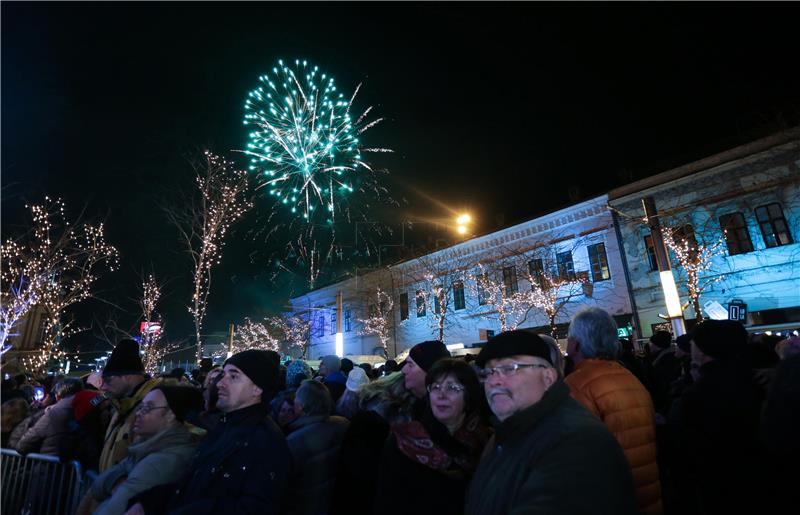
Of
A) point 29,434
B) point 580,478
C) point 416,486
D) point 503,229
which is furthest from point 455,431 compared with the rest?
point 503,229

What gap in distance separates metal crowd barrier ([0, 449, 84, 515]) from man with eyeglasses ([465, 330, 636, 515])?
4898mm

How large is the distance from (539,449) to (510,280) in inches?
867

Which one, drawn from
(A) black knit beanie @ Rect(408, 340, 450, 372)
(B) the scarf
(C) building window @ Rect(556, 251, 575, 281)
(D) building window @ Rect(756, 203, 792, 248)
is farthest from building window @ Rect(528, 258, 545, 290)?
(B) the scarf

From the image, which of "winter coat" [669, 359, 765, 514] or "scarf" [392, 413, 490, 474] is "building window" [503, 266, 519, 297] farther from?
"scarf" [392, 413, 490, 474]

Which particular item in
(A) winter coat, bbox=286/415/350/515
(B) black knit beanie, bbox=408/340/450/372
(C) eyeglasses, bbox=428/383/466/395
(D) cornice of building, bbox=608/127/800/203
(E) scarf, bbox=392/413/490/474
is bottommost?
(A) winter coat, bbox=286/415/350/515

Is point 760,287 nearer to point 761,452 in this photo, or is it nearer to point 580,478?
point 761,452

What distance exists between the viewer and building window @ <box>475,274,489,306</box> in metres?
23.2

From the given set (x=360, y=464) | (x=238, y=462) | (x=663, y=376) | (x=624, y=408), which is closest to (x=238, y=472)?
(x=238, y=462)

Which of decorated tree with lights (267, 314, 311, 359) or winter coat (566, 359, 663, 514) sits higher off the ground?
decorated tree with lights (267, 314, 311, 359)

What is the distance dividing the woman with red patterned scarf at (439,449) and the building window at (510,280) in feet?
68.2

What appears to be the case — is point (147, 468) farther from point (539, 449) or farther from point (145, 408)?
point (539, 449)

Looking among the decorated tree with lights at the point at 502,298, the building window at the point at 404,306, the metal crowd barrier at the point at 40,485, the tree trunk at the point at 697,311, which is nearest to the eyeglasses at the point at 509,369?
the metal crowd barrier at the point at 40,485

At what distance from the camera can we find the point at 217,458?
2570mm

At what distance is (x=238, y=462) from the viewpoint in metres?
2.52
